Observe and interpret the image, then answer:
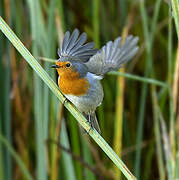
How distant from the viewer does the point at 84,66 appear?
1.22m

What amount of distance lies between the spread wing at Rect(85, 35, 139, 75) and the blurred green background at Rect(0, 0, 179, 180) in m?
0.16

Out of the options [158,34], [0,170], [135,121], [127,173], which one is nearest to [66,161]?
[0,170]

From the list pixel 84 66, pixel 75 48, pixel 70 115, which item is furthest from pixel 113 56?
pixel 70 115

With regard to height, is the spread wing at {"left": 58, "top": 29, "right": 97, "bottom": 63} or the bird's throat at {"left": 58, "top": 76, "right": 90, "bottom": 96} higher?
the spread wing at {"left": 58, "top": 29, "right": 97, "bottom": 63}

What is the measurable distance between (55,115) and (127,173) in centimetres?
80

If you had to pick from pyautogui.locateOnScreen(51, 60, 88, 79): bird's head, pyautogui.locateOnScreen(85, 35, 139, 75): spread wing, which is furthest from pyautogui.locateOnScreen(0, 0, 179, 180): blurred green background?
pyautogui.locateOnScreen(51, 60, 88, 79): bird's head

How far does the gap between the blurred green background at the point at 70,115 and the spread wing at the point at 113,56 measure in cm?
16

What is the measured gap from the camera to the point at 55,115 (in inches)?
64.1

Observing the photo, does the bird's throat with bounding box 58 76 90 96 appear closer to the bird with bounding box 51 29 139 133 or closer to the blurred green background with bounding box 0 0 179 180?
the bird with bounding box 51 29 139 133

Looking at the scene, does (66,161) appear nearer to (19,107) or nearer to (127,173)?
(19,107)

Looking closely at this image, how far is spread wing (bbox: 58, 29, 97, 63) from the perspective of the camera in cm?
107

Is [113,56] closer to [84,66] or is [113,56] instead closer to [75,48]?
[84,66]

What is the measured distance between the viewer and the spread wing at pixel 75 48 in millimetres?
1074

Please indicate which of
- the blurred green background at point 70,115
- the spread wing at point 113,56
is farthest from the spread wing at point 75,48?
the blurred green background at point 70,115
